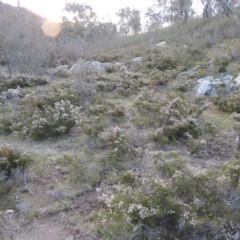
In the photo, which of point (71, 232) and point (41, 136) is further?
point (41, 136)

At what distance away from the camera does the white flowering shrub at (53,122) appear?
18.2 ft

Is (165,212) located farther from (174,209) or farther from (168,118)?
(168,118)

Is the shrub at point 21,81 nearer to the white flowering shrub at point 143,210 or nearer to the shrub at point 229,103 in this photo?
the shrub at point 229,103

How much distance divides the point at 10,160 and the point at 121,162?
152cm

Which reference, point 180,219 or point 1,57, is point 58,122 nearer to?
point 180,219

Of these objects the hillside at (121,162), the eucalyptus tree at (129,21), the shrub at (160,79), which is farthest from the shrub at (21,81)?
the eucalyptus tree at (129,21)

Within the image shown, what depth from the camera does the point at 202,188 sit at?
9.48ft

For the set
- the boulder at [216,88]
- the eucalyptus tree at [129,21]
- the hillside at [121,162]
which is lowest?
the hillside at [121,162]

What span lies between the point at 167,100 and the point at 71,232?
152 inches

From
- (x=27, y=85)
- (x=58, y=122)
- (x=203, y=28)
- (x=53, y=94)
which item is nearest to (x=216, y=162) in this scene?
(x=58, y=122)

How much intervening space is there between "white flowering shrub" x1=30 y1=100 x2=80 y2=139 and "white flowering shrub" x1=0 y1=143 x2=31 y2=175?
1.26m

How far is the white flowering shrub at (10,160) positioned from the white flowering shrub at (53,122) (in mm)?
1257

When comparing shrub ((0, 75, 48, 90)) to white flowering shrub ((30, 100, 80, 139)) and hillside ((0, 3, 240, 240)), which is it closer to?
hillside ((0, 3, 240, 240))

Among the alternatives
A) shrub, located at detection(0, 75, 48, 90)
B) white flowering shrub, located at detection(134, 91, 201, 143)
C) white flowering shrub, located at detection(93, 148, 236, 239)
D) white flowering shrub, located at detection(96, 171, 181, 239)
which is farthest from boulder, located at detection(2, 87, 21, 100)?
white flowering shrub, located at detection(96, 171, 181, 239)
